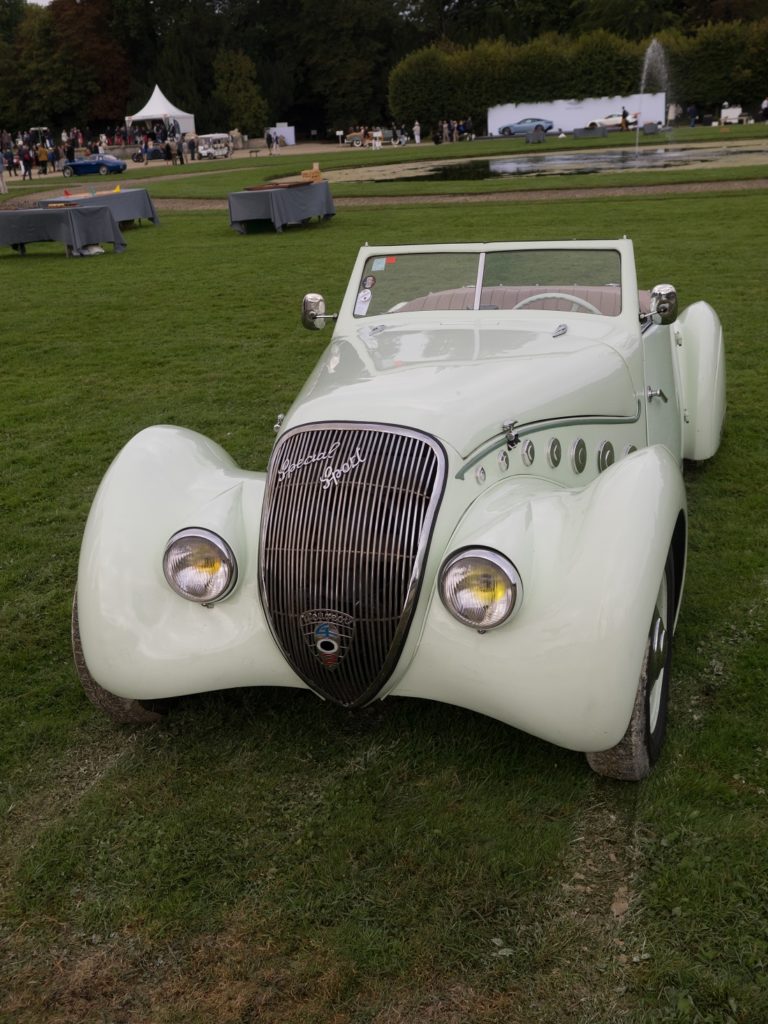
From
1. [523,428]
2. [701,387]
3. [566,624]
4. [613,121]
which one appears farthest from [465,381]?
[613,121]

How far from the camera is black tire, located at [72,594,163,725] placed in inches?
146

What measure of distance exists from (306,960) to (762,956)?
134 cm

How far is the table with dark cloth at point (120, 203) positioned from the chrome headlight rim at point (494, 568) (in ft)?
54.5

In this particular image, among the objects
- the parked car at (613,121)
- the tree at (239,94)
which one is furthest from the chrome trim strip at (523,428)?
the tree at (239,94)

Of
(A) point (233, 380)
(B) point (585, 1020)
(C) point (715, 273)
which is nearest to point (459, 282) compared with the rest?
(B) point (585, 1020)

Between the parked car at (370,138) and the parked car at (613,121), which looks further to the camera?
the parked car at (370,138)

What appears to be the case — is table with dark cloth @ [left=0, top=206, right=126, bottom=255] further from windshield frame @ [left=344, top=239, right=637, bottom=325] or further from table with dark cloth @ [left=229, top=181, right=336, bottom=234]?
windshield frame @ [left=344, top=239, right=637, bottom=325]

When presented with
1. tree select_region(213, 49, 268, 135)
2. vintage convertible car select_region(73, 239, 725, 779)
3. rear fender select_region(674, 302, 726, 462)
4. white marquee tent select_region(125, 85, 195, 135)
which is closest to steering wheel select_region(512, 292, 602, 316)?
vintage convertible car select_region(73, 239, 725, 779)

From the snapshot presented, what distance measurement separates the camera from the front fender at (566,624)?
3004 millimetres

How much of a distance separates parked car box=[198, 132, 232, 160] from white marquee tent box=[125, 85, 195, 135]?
2944 millimetres

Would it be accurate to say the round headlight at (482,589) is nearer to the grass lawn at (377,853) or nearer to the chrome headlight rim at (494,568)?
the chrome headlight rim at (494,568)

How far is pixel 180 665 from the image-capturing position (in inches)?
134

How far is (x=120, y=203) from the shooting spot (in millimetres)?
19078

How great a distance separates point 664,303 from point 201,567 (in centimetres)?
284
